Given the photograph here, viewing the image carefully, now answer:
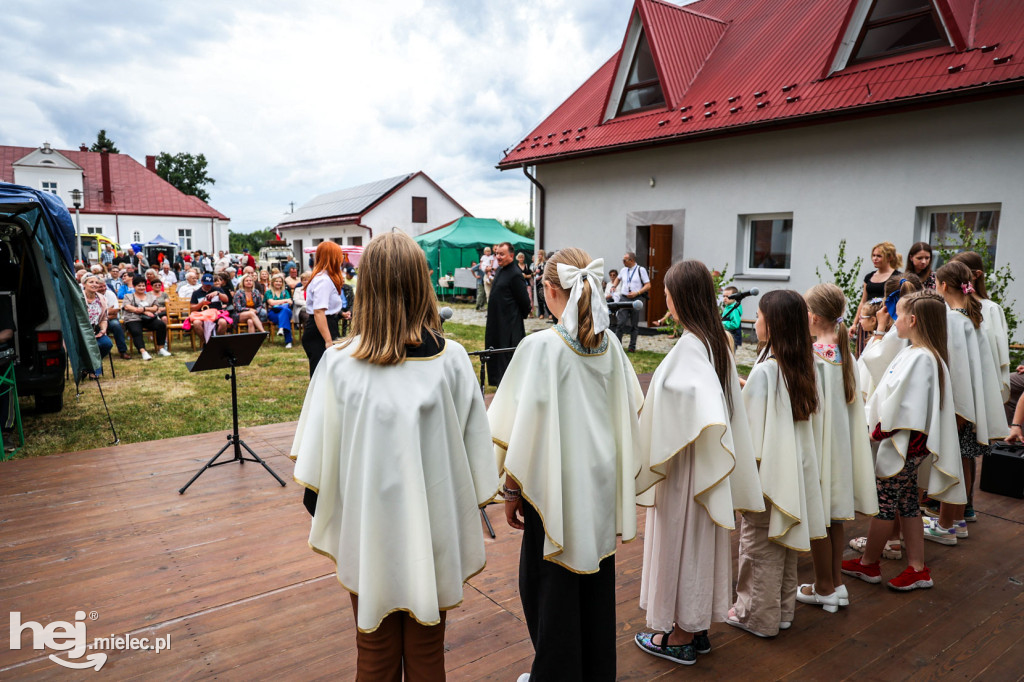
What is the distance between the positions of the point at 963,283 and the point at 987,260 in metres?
5.47

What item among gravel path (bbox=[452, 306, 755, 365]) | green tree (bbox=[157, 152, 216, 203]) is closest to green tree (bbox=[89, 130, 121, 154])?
green tree (bbox=[157, 152, 216, 203])

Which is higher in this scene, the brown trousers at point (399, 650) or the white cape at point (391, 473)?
the white cape at point (391, 473)

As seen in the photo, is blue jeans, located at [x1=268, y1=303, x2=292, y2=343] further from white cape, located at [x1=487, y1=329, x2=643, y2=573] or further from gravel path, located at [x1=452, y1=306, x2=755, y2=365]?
white cape, located at [x1=487, y1=329, x2=643, y2=573]

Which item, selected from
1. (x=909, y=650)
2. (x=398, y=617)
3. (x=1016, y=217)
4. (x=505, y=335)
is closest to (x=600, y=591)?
(x=398, y=617)

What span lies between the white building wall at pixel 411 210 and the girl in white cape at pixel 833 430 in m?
30.9

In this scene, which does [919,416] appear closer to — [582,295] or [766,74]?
[582,295]

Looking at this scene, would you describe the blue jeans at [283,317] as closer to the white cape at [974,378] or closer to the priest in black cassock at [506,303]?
the priest in black cassock at [506,303]

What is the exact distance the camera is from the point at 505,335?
22.8 feet

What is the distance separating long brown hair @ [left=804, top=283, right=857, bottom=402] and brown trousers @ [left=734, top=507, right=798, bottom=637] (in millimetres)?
767

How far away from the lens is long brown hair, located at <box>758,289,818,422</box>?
297cm

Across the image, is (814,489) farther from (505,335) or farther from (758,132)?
(758,132)

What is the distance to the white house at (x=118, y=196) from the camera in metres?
41.2

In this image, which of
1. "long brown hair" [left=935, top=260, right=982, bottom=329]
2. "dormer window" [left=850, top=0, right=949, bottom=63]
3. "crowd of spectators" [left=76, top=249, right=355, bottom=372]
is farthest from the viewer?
"crowd of spectators" [left=76, top=249, right=355, bottom=372]

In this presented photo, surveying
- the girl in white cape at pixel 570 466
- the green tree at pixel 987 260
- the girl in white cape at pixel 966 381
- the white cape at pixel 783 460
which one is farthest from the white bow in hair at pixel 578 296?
the green tree at pixel 987 260
